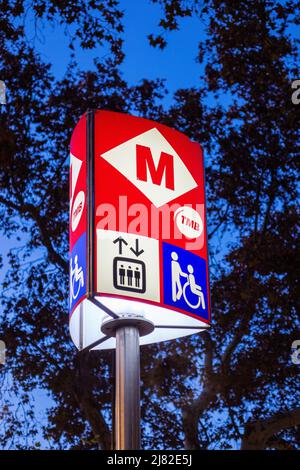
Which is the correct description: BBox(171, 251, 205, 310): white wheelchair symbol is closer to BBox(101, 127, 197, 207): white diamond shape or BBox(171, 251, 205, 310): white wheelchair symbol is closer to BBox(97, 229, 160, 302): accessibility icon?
BBox(97, 229, 160, 302): accessibility icon

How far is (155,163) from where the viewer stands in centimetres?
488

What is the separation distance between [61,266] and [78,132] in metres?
8.50

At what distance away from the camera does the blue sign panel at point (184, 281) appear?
177 inches

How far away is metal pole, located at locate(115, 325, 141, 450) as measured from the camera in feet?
13.2

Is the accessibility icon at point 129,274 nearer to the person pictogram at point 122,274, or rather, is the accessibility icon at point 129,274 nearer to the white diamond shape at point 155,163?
the person pictogram at point 122,274

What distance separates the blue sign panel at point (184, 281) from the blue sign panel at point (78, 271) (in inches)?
20.7

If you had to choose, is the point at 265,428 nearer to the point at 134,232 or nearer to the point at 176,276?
the point at 176,276

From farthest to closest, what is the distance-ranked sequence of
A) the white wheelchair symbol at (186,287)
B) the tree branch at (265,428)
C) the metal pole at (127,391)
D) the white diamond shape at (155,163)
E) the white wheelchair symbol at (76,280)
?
the tree branch at (265,428), the white diamond shape at (155,163), the white wheelchair symbol at (186,287), the white wheelchair symbol at (76,280), the metal pole at (127,391)

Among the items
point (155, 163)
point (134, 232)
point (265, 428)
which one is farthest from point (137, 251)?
point (265, 428)

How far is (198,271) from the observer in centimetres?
477

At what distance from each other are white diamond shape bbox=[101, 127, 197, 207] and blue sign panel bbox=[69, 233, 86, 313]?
0.55 metres

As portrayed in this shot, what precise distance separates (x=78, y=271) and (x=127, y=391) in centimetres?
85

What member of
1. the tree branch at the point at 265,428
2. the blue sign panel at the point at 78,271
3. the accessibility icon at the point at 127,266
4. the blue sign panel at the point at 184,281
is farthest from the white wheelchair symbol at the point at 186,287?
the tree branch at the point at 265,428

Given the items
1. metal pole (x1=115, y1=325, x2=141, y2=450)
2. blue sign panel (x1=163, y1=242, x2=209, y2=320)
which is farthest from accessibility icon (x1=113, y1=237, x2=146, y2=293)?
metal pole (x1=115, y1=325, x2=141, y2=450)
